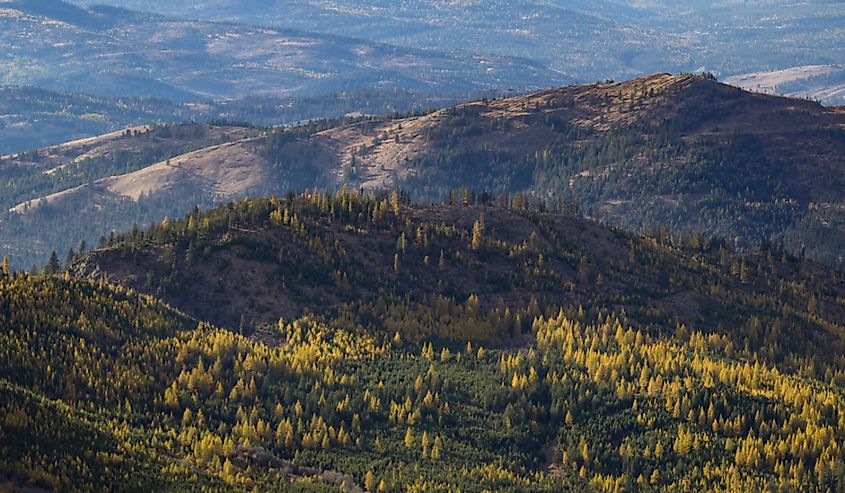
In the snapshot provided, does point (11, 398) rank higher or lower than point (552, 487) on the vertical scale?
higher

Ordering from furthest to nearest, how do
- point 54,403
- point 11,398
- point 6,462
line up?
point 54,403 < point 11,398 < point 6,462

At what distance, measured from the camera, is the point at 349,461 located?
7859 inches

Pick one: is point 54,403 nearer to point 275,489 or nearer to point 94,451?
point 94,451

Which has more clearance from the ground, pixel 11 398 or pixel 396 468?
pixel 11 398

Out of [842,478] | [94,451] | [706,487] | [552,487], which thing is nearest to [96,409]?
[94,451]

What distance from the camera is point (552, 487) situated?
199625 millimetres

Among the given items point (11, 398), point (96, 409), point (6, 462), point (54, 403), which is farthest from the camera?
point (96, 409)

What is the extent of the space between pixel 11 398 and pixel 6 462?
15.6m

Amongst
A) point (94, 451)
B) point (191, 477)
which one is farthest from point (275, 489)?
point (94, 451)

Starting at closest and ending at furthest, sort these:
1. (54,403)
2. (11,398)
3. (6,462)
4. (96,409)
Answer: (6,462), (11,398), (54,403), (96,409)

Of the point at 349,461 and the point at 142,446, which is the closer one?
the point at 142,446

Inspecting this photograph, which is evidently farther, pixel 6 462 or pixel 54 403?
pixel 54 403

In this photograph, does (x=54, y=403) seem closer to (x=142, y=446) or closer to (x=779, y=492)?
(x=142, y=446)

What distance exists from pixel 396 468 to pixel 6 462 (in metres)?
56.0
